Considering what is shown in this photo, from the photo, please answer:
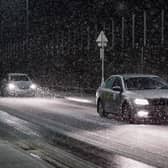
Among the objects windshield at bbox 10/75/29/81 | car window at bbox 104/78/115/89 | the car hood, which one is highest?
windshield at bbox 10/75/29/81

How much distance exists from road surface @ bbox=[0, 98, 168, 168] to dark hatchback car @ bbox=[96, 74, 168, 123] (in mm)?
340

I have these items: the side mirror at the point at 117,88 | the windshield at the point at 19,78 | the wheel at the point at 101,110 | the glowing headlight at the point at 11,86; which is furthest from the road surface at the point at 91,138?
the windshield at the point at 19,78

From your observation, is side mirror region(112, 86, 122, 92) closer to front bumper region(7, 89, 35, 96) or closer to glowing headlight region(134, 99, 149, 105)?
glowing headlight region(134, 99, 149, 105)

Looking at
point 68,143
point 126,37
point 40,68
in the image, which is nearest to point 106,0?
point 40,68

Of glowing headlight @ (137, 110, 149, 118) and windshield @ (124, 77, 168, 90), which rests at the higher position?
windshield @ (124, 77, 168, 90)

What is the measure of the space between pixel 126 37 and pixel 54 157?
26.1m

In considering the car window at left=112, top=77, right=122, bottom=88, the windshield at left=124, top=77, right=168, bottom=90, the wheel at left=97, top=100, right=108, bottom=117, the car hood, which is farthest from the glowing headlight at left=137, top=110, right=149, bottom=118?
the wheel at left=97, top=100, right=108, bottom=117

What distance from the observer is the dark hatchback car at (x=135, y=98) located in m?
17.8

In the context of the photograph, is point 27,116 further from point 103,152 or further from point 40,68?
point 40,68

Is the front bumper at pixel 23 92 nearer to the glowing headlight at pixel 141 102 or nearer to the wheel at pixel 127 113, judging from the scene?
the wheel at pixel 127 113

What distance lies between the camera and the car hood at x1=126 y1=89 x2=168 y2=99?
17.9 metres

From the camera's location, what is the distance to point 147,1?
4938 cm

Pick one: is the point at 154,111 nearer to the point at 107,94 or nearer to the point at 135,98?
the point at 135,98

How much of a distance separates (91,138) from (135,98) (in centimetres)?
389
